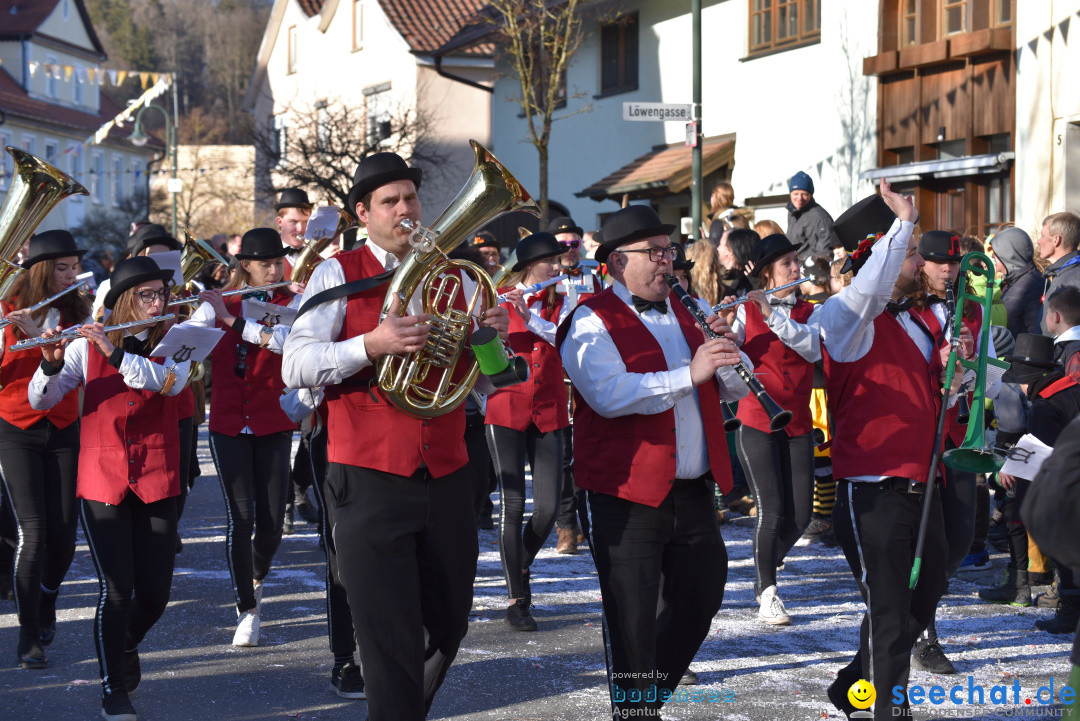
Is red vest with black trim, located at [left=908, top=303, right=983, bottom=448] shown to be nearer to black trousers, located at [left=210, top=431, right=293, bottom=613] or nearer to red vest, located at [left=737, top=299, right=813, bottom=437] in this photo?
red vest, located at [left=737, top=299, right=813, bottom=437]

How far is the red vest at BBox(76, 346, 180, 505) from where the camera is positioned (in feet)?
18.3

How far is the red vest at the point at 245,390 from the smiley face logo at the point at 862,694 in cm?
321

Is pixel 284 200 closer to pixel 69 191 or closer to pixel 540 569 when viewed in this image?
pixel 69 191

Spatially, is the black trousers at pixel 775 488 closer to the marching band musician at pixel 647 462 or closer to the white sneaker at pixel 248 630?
the marching band musician at pixel 647 462

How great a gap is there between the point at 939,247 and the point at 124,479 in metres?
3.70

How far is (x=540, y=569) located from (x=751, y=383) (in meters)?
4.22

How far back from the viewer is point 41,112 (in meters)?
47.2

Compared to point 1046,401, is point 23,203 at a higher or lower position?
higher

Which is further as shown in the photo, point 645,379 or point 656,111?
point 656,111

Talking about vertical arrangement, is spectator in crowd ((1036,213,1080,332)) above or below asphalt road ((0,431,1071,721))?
above

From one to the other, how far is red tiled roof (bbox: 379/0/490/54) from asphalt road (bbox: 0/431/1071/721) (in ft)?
81.4

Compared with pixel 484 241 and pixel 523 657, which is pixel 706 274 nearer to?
pixel 484 241

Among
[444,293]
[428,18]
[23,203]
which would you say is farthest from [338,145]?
[444,293]

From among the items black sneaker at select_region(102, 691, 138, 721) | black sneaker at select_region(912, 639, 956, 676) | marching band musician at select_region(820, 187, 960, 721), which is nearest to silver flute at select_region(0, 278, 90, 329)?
black sneaker at select_region(102, 691, 138, 721)
